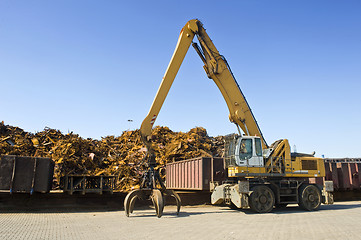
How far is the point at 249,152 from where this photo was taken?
44.0 feet

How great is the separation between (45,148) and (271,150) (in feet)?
46.5

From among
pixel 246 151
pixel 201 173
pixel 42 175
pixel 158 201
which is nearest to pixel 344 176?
pixel 246 151

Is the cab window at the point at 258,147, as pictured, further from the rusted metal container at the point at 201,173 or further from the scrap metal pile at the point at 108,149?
the scrap metal pile at the point at 108,149

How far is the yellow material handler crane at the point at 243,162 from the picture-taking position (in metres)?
12.5

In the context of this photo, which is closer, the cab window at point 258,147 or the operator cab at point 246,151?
the operator cab at point 246,151

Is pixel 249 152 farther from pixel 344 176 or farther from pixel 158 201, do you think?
pixel 344 176

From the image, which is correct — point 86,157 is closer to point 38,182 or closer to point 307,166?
point 38,182

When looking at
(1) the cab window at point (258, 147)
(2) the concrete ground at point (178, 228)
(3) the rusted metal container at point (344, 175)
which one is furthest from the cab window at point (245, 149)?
(3) the rusted metal container at point (344, 175)

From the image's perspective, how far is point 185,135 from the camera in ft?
69.8

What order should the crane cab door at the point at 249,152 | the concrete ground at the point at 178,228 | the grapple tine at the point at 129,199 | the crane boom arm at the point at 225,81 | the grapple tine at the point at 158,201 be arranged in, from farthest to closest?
the crane boom arm at the point at 225,81 < the crane cab door at the point at 249,152 < the grapple tine at the point at 129,199 < the grapple tine at the point at 158,201 < the concrete ground at the point at 178,228

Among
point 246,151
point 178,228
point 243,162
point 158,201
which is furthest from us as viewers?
point 246,151

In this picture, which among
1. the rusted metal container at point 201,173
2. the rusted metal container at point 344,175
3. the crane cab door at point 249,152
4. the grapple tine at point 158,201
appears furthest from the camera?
the rusted metal container at point 344,175

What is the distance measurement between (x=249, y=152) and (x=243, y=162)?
1.89 ft

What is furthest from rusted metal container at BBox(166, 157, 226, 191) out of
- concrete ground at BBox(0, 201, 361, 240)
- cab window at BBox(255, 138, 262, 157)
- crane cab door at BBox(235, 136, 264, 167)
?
concrete ground at BBox(0, 201, 361, 240)
